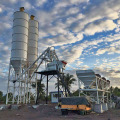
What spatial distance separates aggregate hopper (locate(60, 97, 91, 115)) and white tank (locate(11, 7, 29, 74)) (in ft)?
67.3

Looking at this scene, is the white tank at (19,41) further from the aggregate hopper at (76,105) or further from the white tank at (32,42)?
the aggregate hopper at (76,105)

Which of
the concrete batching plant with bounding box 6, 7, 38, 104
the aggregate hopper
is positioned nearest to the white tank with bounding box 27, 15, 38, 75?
the concrete batching plant with bounding box 6, 7, 38, 104

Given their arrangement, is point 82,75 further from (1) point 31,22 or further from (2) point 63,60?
(1) point 31,22

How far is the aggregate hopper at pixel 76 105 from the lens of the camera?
2131cm

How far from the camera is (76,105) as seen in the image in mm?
21734

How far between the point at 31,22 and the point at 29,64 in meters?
13.0

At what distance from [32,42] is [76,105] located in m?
26.7

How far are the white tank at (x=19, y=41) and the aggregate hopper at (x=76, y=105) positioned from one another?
20.5 meters

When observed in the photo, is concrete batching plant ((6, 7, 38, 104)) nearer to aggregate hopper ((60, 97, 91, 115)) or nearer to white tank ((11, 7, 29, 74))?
white tank ((11, 7, 29, 74))

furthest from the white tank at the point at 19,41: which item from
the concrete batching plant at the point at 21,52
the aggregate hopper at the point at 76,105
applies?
the aggregate hopper at the point at 76,105

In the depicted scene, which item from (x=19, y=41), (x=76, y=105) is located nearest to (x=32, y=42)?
(x=19, y=41)

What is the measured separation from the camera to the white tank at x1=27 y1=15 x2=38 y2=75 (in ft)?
139

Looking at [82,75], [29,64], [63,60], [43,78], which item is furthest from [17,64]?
[82,75]

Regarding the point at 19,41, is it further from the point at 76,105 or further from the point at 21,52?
the point at 76,105
